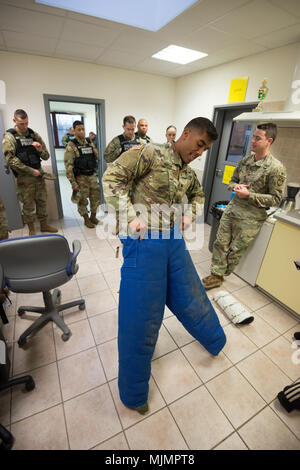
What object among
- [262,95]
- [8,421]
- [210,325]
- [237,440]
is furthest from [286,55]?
[8,421]

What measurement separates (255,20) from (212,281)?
2508 mm

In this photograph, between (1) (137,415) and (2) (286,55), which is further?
(2) (286,55)

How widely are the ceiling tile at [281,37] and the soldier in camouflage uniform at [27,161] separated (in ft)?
9.69

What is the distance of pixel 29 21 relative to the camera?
7.09 ft

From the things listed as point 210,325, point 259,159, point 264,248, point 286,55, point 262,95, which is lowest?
point 210,325

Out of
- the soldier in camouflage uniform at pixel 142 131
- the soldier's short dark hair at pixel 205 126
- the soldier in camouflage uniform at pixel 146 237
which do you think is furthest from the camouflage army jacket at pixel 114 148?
the soldier's short dark hair at pixel 205 126

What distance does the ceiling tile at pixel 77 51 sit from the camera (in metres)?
2.75

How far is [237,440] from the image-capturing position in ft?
4.18

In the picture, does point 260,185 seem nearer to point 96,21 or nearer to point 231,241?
point 231,241

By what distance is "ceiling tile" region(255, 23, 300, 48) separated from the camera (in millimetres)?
2064

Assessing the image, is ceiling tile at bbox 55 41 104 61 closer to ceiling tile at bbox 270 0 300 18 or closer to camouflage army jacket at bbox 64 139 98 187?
camouflage army jacket at bbox 64 139 98 187
